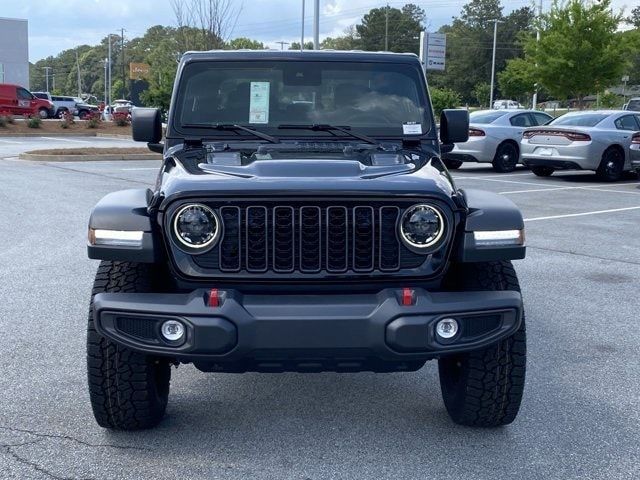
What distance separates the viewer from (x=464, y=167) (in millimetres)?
21469

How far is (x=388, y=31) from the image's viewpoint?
108 metres

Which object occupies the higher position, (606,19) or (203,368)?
(606,19)

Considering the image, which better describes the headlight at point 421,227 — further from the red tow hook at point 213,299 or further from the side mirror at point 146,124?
the side mirror at point 146,124

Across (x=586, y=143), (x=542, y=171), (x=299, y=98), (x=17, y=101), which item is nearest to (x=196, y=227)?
(x=299, y=98)

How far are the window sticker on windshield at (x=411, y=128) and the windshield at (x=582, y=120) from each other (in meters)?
13.9

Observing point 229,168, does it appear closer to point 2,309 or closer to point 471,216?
point 471,216

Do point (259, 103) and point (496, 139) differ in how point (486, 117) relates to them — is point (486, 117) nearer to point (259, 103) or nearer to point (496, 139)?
point (496, 139)

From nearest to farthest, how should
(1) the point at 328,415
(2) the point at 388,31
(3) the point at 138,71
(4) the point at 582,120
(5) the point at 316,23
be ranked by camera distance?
(1) the point at 328,415, (4) the point at 582,120, (5) the point at 316,23, (3) the point at 138,71, (2) the point at 388,31

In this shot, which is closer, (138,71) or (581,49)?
(581,49)

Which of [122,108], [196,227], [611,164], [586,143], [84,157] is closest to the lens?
[196,227]

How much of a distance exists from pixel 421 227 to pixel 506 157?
16.7m

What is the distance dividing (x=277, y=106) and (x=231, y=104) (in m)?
0.27

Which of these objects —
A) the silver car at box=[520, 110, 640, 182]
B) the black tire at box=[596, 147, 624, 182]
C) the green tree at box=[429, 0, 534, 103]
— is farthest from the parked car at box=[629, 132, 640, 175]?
the green tree at box=[429, 0, 534, 103]

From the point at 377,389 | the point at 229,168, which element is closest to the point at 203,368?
the point at 229,168
